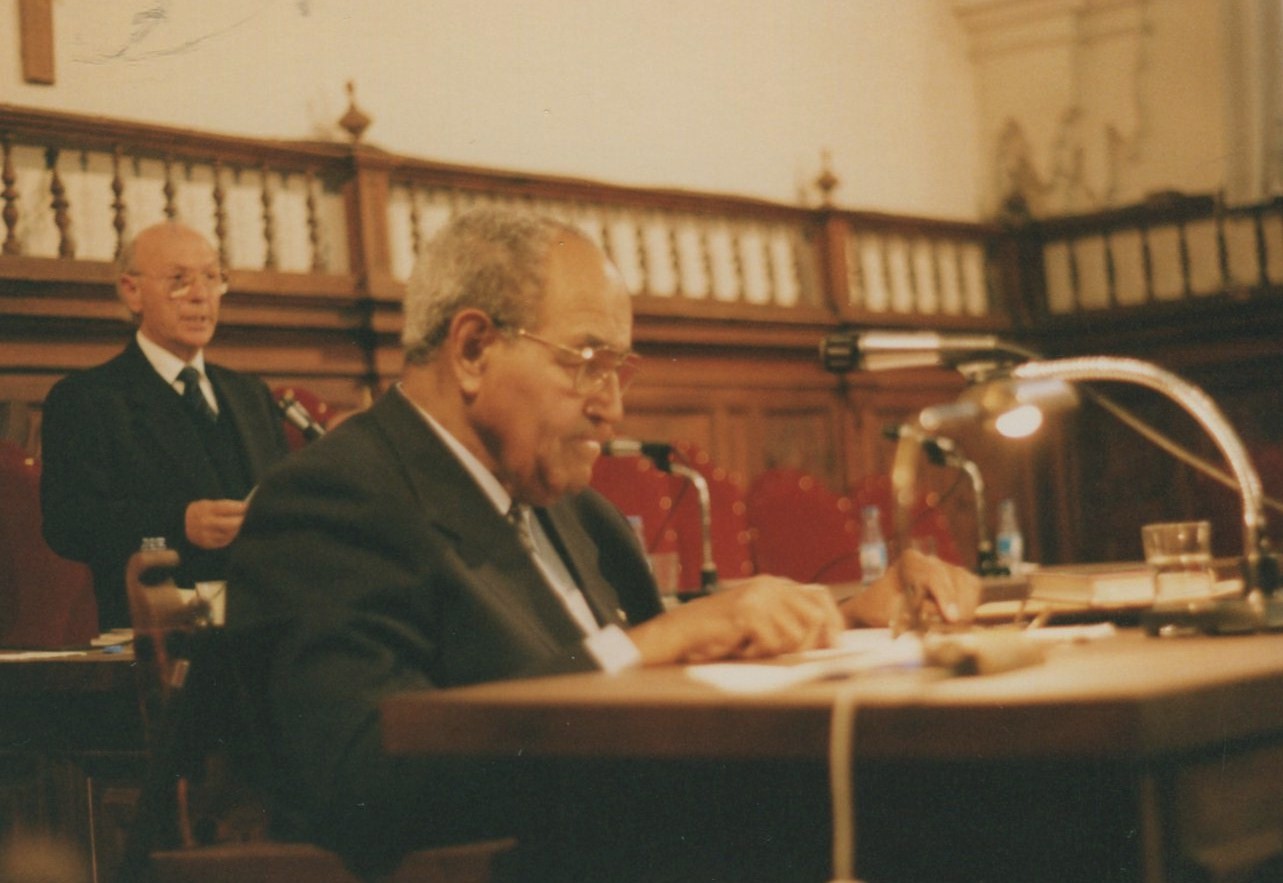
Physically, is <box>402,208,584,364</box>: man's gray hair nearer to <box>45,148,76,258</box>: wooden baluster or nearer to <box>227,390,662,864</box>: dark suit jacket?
<box>227,390,662,864</box>: dark suit jacket

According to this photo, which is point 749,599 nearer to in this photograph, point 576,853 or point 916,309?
point 576,853

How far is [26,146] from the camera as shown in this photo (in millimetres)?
4629

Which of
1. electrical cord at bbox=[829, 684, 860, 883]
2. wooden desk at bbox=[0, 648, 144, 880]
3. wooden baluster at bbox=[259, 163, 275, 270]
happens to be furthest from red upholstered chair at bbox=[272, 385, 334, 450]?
electrical cord at bbox=[829, 684, 860, 883]

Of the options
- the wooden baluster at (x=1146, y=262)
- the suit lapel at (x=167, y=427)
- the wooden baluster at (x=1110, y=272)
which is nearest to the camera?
the suit lapel at (x=167, y=427)

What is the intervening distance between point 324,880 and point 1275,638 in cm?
96

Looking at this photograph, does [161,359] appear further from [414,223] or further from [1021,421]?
[1021,421]

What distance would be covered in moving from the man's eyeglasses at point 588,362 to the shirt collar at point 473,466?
149 millimetres

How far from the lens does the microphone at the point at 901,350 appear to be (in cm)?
183

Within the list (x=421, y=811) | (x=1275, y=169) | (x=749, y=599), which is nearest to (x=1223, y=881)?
(x=749, y=599)

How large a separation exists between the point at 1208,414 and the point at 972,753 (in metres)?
0.93

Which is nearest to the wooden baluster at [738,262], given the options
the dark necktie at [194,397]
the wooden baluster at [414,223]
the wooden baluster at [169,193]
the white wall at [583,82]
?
the white wall at [583,82]

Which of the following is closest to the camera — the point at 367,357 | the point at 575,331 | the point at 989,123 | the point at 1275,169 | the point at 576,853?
the point at 576,853

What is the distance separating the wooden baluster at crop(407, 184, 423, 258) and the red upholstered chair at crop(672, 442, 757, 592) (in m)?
1.23

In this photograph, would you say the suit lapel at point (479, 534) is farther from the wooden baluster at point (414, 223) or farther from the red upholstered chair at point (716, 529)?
the wooden baluster at point (414, 223)
